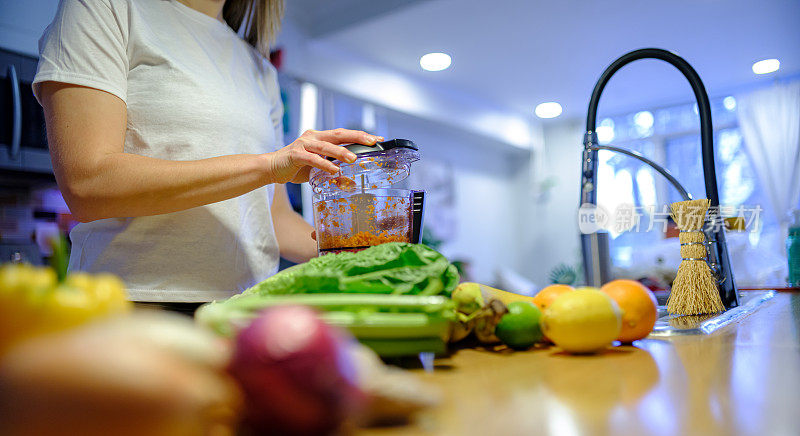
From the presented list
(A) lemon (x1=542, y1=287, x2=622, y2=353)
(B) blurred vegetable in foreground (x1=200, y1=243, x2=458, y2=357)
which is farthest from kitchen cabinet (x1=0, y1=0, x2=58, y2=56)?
(A) lemon (x1=542, y1=287, x2=622, y2=353)

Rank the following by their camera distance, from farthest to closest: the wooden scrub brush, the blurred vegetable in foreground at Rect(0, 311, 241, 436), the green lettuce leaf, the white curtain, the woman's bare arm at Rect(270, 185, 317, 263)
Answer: the white curtain → the woman's bare arm at Rect(270, 185, 317, 263) → the wooden scrub brush → the green lettuce leaf → the blurred vegetable in foreground at Rect(0, 311, 241, 436)

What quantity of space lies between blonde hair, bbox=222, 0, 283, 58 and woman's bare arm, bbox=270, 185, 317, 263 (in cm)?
37

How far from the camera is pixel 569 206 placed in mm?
7109

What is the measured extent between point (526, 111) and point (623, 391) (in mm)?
6581

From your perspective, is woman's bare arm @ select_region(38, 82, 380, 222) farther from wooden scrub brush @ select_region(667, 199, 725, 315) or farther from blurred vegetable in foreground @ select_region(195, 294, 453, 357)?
wooden scrub brush @ select_region(667, 199, 725, 315)

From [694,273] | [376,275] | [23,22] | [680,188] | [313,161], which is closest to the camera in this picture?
[376,275]

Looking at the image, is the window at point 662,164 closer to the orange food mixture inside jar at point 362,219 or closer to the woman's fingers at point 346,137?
the orange food mixture inside jar at point 362,219

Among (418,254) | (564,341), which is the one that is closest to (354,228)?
(418,254)

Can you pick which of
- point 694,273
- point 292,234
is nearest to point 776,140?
point 694,273

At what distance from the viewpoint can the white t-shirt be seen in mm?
901

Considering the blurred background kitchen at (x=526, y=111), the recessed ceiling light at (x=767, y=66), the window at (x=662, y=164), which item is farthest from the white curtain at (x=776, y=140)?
the recessed ceiling light at (x=767, y=66)

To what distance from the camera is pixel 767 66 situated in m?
5.08

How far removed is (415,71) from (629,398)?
5084 millimetres

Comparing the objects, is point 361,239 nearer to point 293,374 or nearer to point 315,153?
point 315,153
